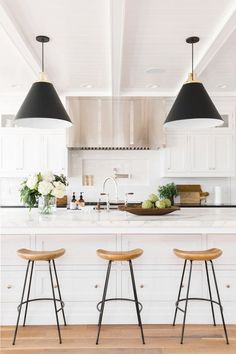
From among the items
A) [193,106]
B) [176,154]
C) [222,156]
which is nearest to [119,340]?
[193,106]

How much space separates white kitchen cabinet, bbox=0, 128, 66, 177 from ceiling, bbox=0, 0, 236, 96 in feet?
2.57

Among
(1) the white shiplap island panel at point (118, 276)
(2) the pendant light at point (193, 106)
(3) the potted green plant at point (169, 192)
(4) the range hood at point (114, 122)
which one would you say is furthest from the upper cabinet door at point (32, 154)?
(2) the pendant light at point (193, 106)

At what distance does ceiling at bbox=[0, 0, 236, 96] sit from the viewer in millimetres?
2664

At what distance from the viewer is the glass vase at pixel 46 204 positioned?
3184 millimetres

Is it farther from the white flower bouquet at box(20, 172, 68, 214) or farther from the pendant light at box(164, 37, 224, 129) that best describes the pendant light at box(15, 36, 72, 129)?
the pendant light at box(164, 37, 224, 129)

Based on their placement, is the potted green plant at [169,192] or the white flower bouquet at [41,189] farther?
the potted green plant at [169,192]

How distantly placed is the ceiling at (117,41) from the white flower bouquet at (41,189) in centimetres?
134

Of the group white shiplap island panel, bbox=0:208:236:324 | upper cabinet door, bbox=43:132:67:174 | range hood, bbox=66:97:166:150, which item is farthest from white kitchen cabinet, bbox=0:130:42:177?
white shiplap island panel, bbox=0:208:236:324

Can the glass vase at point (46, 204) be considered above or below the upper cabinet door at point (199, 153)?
below

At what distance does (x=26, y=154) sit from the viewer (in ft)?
17.0

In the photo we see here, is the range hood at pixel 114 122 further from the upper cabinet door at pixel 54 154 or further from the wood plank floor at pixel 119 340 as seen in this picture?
the wood plank floor at pixel 119 340

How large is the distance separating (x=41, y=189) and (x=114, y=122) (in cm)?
244

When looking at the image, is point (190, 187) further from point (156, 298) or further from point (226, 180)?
point (156, 298)

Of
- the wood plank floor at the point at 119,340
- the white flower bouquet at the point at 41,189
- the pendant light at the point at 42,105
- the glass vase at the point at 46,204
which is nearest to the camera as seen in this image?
the wood plank floor at the point at 119,340
